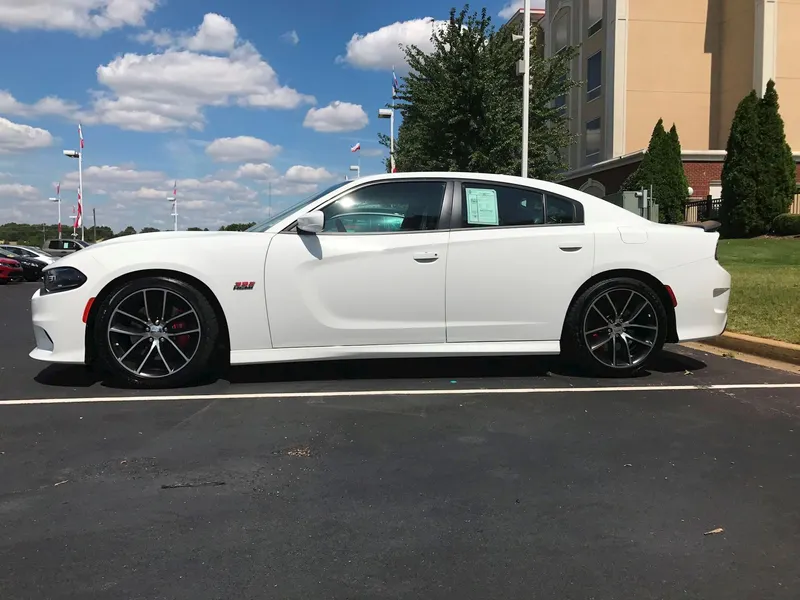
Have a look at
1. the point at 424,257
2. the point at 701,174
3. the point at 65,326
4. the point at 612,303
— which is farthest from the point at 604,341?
the point at 701,174

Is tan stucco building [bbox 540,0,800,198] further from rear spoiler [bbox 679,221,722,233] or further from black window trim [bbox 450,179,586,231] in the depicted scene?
black window trim [bbox 450,179,586,231]

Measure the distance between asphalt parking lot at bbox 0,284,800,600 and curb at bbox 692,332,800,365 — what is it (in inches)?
36.8

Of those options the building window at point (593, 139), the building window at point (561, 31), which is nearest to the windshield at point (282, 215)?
the building window at point (593, 139)

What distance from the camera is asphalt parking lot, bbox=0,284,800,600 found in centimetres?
229

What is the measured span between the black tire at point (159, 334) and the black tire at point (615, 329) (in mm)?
2751

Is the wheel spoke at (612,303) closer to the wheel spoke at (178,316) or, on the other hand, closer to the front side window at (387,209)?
the front side window at (387,209)

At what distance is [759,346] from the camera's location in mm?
6082

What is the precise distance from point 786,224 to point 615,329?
65.6 ft

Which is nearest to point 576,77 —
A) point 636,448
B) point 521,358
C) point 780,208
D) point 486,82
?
point 780,208

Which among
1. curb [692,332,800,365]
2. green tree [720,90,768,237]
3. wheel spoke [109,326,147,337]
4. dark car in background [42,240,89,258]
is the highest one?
green tree [720,90,768,237]

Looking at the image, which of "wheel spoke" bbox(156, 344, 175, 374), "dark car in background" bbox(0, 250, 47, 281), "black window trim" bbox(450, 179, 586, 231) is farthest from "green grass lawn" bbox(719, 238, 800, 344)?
"dark car in background" bbox(0, 250, 47, 281)

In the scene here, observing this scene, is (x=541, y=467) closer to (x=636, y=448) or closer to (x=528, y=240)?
(x=636, y=448)

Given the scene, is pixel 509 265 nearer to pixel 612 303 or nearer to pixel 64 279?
pixel 612 303

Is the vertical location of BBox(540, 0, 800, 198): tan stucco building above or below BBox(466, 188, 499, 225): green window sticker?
above
